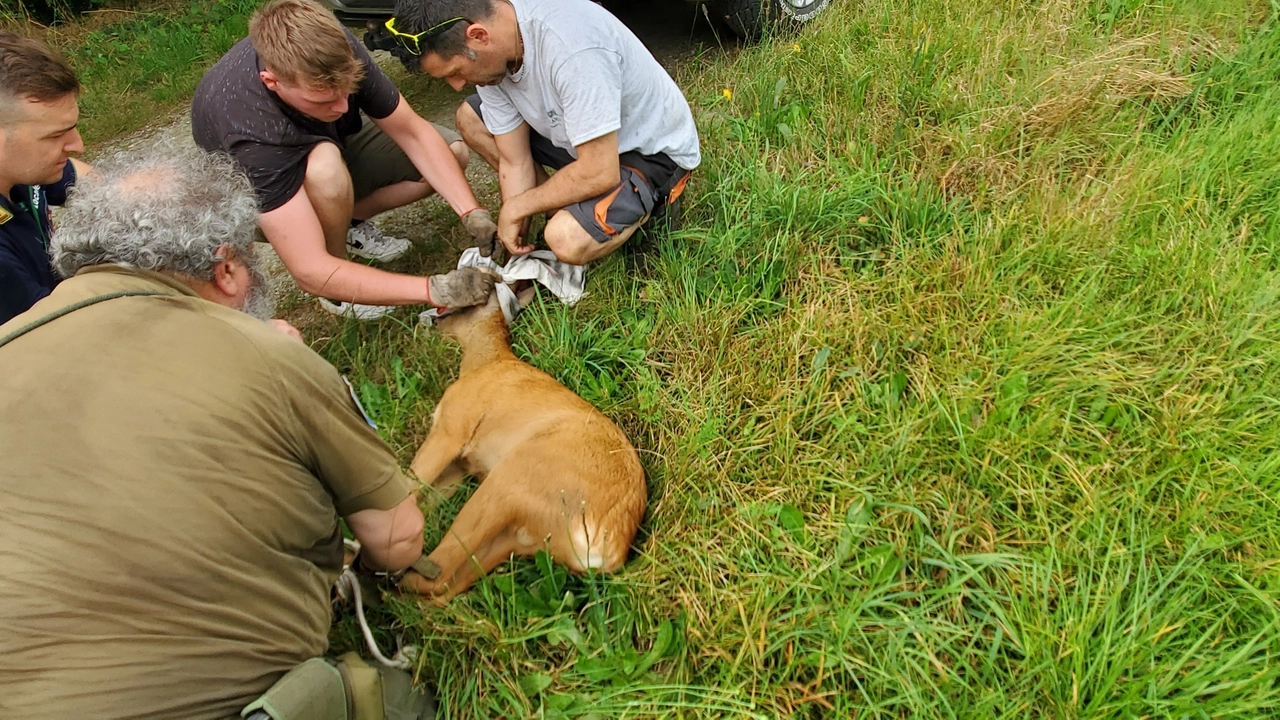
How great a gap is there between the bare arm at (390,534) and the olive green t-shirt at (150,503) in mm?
306

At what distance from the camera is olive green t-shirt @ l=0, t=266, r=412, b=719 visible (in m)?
1.38

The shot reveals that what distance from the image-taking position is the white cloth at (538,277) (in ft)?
11.5

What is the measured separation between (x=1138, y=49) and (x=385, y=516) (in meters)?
4.54

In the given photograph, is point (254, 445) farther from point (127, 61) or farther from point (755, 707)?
point (127, 61)

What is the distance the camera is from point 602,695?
2160 mm

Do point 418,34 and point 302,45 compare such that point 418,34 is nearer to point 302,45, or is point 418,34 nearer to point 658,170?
point 302,45

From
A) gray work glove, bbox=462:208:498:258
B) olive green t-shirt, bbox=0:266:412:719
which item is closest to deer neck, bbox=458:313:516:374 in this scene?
gray work glove, bbox=462:208:498:258

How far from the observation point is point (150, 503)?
1454mm

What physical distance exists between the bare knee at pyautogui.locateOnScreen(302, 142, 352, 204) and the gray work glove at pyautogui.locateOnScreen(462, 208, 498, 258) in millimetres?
642

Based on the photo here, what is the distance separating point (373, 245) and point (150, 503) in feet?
9.42

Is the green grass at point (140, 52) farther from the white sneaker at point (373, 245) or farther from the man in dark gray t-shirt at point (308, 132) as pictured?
the man in dark gray t-shirt at point (308, 132)

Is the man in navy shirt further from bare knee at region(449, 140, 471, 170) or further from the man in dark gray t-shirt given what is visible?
bare knee at region(449, 140, 471, 170)

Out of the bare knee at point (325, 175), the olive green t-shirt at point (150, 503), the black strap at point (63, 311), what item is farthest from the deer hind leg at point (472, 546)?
the bare knee at point (325, 175)

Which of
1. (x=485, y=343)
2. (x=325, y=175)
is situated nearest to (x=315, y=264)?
(x=325, y=175)
